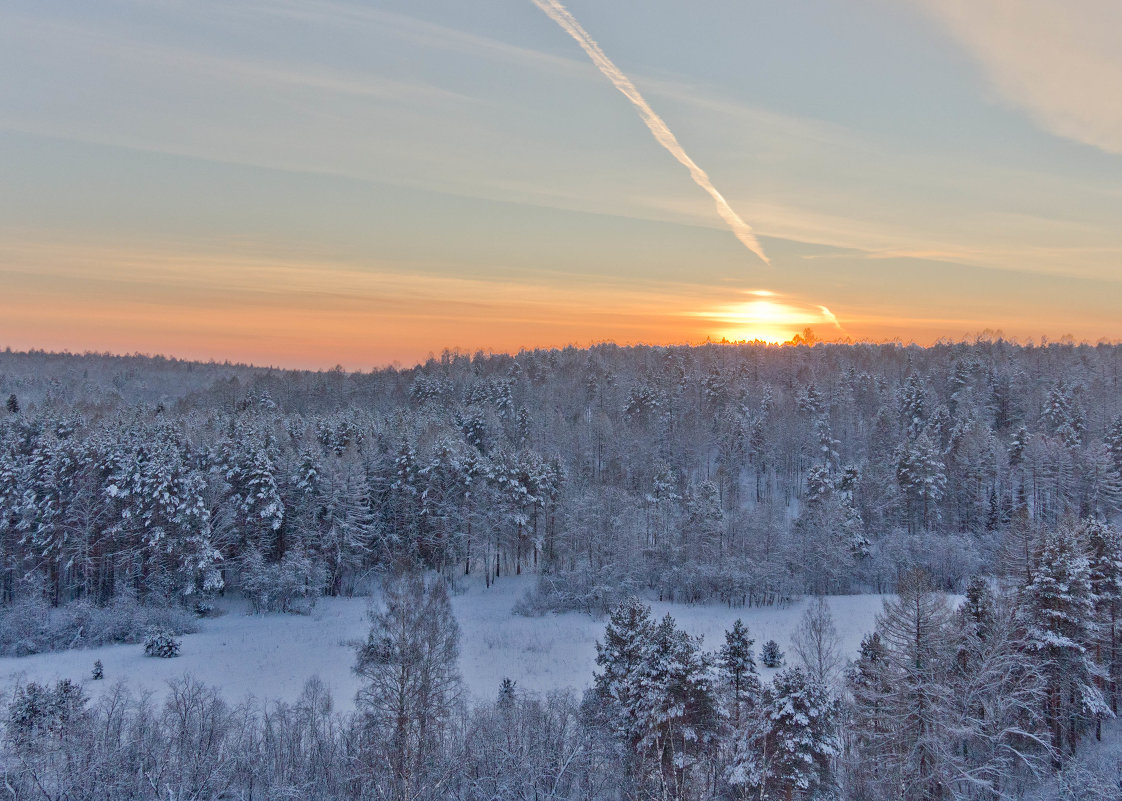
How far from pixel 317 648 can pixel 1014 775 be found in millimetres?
39224

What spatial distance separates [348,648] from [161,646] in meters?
11.3

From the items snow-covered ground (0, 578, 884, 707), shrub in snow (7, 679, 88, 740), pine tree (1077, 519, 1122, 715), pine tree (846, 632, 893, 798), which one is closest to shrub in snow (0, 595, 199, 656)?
snow-covered ground (0, 578, 884, 707)

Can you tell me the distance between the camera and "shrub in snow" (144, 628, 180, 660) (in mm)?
40844

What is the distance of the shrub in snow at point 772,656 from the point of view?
40.6m

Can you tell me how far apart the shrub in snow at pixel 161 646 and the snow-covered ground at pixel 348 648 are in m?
0.59

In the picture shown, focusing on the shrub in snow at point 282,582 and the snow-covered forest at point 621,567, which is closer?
the snow-covered forest at point 621,567

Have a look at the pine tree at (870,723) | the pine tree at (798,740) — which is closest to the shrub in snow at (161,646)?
the pine tree at (798,740)

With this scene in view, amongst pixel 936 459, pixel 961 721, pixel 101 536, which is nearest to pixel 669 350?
pixel 936 459

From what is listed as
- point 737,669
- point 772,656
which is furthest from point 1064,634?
point 772,656

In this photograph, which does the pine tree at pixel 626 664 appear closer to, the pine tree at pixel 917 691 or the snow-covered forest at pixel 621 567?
the snow-covered forest at pixel 621 567

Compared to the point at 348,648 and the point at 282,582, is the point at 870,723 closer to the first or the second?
the point at 348,648

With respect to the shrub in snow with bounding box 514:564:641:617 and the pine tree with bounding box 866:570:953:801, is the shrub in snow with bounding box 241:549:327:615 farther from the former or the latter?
the pine tree with bounding box 866:570:953:801

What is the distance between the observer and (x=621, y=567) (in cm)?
5781

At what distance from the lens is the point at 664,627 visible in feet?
85.1
